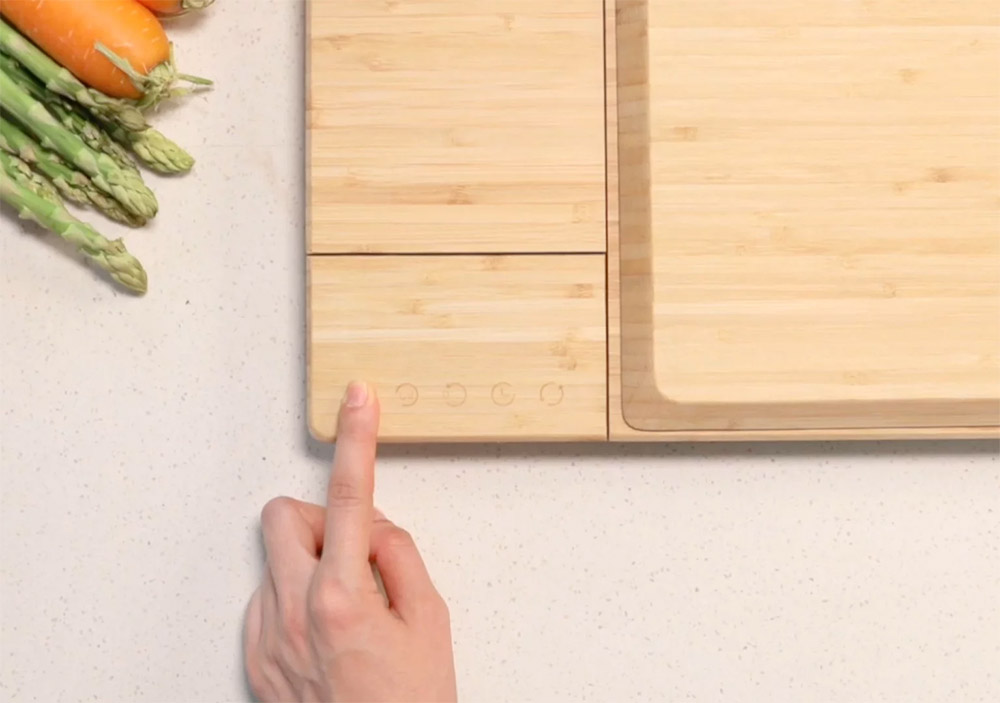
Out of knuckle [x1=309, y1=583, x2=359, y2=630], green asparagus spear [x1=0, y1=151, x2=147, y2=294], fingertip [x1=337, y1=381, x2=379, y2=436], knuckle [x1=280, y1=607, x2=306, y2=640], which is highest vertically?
green asparagus spear [x1=0, y1=151, x2=147, y2=294]

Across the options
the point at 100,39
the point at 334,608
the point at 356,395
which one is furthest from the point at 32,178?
the point at 334,608

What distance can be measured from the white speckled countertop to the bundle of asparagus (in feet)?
0.11

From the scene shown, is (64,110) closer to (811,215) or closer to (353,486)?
(353,486)

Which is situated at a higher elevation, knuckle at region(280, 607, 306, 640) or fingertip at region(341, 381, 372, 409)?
fingertip at region(341, 381, 372, 409)

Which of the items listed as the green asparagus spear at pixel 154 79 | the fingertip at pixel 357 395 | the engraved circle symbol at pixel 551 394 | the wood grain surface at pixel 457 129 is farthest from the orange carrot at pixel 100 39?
the engraved circle symbol at pixel 551 394

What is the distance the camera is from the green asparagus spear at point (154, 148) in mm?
774

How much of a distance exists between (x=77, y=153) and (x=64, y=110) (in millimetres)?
38

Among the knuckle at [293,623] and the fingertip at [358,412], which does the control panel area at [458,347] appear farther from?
the knuckle at [293,623]

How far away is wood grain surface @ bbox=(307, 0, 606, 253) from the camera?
73 cm

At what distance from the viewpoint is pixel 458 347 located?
73cm

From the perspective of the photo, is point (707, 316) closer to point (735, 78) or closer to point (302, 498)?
point (735, 78)

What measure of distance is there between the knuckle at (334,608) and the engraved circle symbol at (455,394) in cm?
16

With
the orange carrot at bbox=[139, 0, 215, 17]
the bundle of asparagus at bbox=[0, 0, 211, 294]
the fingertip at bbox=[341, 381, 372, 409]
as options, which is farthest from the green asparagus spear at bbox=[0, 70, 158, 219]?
the fingertip at bbox=[341, 381, 372, 409]

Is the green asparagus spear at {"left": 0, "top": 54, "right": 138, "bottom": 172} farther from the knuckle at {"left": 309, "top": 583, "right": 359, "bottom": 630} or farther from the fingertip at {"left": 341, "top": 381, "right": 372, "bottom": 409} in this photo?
the knuckle at {"left": 309, "top": 583, "right": 359, "bottom": 630}
